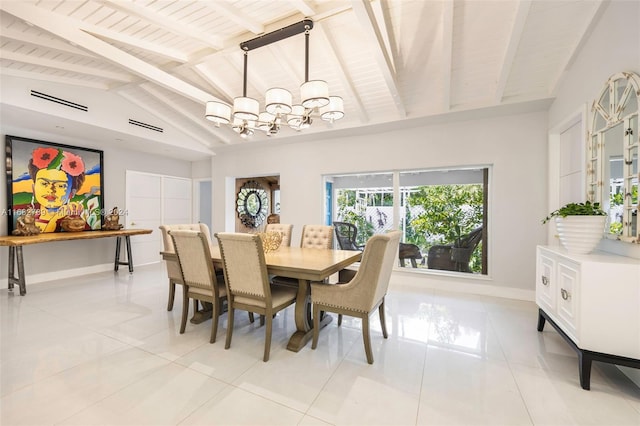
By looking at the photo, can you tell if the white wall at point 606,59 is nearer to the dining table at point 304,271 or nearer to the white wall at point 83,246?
the dining table at point 304,271

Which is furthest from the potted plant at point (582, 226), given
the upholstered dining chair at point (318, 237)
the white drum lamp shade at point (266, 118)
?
the white drum lamp shade at point (266, 118)

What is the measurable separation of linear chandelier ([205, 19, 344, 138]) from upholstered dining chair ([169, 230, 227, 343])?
4.04ft

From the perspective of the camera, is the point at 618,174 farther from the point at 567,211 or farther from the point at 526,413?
the point at 526,413

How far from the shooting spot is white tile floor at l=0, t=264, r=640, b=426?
161 cm

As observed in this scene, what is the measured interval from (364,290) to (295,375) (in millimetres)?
812

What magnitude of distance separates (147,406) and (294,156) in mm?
4458

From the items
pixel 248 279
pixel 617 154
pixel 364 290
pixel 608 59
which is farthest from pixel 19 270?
pixel 608 59

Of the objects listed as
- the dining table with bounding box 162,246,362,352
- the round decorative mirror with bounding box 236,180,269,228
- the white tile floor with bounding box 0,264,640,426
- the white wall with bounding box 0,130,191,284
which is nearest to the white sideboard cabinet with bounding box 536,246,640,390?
the white tile floor with bounding box 0,264,640,426

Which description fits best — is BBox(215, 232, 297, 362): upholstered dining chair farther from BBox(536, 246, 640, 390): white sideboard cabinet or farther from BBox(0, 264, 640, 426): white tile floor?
BBox(536, 246, 640, 390): white sideboard cabinet

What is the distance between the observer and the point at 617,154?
2.11 meters

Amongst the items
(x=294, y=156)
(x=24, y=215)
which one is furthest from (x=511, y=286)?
(x=24, y=215)

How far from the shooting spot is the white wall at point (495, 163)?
3.70 metres

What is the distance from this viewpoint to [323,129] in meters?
4.64

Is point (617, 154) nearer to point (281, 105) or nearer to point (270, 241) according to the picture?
point (281, 105)
